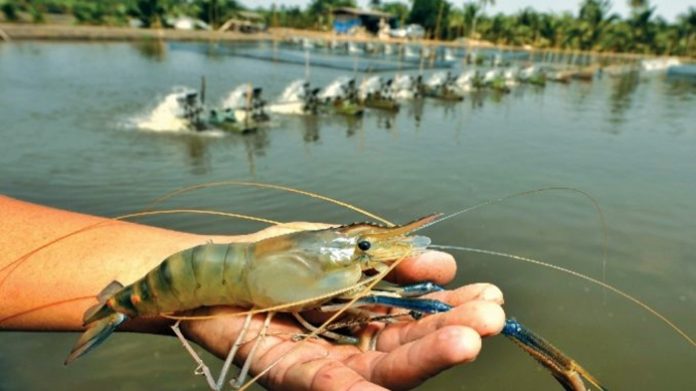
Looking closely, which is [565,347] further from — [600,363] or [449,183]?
[449,183]

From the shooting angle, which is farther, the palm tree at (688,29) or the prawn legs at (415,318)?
the palm tree at (688,29)

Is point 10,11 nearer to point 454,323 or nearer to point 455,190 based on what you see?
point 455,190

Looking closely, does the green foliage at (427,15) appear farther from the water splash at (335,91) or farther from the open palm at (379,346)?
the open palm at (379,346)

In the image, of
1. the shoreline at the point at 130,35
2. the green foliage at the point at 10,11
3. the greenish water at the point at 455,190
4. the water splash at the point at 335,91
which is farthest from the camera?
the green foliage at the point at 10,11

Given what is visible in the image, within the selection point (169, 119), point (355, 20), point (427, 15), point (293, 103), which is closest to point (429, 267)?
point (169, 119)

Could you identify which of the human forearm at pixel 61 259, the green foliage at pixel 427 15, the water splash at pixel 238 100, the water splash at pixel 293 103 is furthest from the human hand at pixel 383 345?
the green foliage at pixel 427 15

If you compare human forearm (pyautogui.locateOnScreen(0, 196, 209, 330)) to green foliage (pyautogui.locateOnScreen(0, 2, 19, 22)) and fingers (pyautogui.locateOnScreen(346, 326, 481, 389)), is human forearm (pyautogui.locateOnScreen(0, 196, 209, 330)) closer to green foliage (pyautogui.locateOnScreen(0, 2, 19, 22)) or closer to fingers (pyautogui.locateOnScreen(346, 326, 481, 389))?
fingers (pyautogui.locateOnScreen(346, 326, 481, 389))

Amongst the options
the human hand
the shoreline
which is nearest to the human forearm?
the human hand
